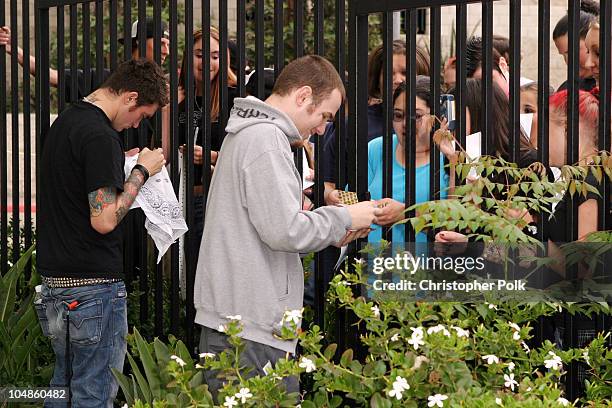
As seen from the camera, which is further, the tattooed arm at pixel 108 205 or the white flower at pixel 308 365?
the tattooed arm at pixel 108 205

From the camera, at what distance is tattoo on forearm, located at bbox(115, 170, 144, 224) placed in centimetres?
401

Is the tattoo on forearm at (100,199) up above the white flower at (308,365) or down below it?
above

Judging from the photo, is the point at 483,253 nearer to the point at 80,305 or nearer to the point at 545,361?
the point at 545,361

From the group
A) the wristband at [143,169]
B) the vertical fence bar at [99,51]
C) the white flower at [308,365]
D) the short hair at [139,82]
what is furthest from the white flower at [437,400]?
the vertical fence bar at [99,51]

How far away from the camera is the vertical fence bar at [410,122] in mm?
3887

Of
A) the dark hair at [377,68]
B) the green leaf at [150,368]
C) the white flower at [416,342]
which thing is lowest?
the green leaf at [150,368]

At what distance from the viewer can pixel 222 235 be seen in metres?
3.46

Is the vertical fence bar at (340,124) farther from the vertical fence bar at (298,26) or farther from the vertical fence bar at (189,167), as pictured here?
the vertical fence bar at (189,167)

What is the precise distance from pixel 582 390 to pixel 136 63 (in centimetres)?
213

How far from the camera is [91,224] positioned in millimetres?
4027

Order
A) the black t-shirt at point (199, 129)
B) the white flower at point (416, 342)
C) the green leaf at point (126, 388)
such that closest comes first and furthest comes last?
the white flower at point (416, 342), the green leaf at point (126, 388), the black t-shirt at point (199, 129)

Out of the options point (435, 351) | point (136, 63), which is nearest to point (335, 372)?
point (435, 351)

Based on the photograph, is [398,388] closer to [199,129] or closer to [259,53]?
[259,53]

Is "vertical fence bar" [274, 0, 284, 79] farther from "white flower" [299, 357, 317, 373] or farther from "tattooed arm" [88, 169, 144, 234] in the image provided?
"white flower" [299, 357, 317, 373]
